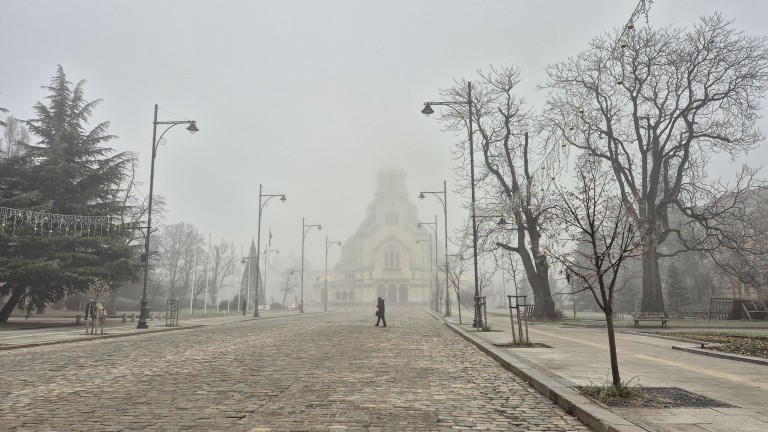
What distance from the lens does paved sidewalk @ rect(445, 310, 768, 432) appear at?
5.18 metres

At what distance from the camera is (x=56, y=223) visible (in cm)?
2459

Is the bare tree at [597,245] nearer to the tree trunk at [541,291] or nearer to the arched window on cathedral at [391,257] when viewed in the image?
the tree trunk at [541,291]

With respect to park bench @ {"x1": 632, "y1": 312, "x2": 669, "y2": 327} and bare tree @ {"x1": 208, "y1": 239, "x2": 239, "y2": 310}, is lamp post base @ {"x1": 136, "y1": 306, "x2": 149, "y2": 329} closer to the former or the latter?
park bench @ {"x1": 632, "y1": 312, "x2": 669, "y2": 327}

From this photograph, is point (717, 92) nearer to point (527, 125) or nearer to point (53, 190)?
point (527, 125)

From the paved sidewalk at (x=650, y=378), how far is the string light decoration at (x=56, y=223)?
1934 cm

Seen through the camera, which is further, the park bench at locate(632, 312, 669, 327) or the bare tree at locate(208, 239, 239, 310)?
the bare tree at locate(208, 239, 239, 310)

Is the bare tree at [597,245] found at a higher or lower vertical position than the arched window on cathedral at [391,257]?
lower

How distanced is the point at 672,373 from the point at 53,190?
2616 cm

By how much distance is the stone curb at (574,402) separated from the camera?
16.7ft

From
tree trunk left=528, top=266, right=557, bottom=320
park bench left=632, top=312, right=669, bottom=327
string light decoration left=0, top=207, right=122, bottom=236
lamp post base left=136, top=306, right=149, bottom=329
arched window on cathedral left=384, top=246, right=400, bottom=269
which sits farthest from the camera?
arched window on cathedral left=384, top=246, right=400, bottom=269

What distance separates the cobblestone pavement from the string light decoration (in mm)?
11575

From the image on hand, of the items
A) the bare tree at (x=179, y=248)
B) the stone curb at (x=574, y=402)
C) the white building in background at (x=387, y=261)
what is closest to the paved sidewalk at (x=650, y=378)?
the stone curb at (x=574, y=402)

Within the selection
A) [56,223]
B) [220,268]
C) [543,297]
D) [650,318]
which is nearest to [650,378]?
[650,318]

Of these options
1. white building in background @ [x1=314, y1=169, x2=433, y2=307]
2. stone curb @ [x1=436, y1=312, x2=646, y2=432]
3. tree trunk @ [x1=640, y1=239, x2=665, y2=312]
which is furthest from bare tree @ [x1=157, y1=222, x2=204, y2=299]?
stone curb @ [x1=436, y1=312, x2=646, y2=432]
